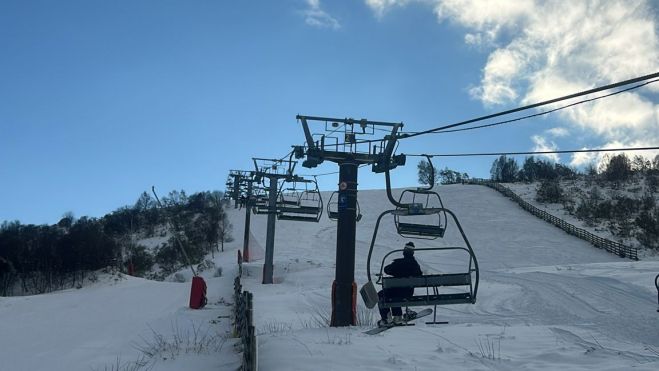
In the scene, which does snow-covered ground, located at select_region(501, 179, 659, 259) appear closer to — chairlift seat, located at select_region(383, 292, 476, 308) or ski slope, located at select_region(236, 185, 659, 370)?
ski slope, located at select_region(236, 185, 659, 370)

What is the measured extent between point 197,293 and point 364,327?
26.6ft

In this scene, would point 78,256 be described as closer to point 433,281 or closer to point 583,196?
point 433,281

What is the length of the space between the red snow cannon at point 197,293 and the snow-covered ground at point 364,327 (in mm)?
321

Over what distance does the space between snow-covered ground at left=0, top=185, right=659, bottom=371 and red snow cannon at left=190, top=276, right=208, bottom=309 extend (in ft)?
1.05

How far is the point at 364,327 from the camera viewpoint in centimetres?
1223

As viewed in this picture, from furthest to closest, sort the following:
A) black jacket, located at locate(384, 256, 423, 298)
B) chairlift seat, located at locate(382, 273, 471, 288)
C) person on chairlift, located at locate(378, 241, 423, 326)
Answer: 1. black jacket, located at locate(384, 256, 423, 298)
2. person on chairlift, located at locate(378, 241, 423, 326)
3. chairlift seat, located at locate(382, 273, 471, 288)

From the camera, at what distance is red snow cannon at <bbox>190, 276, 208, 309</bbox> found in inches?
719

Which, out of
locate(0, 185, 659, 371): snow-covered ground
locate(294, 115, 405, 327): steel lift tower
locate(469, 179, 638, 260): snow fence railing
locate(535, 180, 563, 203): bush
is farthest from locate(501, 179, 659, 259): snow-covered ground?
locate(294, 115, 405, 327): steel lift tower

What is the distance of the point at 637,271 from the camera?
969 inches

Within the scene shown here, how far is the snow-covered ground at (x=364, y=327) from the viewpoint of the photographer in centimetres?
800

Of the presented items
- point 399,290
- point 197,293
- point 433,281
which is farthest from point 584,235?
point 433,281

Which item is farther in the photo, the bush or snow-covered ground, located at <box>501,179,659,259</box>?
the bush

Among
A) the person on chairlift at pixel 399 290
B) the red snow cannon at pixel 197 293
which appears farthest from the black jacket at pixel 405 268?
the red snow cannon at pixel 197 293

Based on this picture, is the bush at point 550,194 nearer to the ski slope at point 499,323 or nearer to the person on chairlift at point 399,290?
the ski slope at point 499,323
